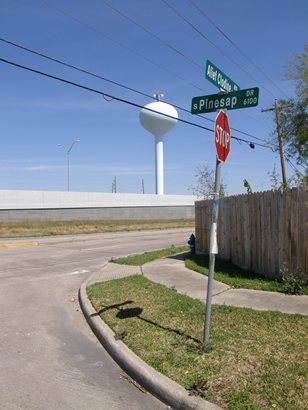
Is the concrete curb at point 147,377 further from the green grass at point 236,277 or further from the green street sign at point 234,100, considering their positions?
the green grass at point 236,277

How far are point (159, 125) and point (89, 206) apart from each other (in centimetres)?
2084

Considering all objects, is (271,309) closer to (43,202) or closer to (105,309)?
(105,309)

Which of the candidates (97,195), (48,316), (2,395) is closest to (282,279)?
Result: (48,316)

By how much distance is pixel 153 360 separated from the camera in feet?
17.0

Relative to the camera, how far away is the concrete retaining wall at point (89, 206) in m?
48.7

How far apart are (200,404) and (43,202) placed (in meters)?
49.2

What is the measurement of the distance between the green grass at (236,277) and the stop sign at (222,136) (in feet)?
13.2

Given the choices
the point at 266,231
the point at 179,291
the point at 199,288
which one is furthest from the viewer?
the point at 266,231

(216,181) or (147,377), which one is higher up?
(216,181)

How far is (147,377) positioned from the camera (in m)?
4.79

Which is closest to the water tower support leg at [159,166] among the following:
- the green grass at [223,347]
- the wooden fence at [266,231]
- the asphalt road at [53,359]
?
the wooden fence at [266,231]

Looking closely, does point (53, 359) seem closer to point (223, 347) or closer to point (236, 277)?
point (223, 347)

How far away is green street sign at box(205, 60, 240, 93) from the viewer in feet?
18.8

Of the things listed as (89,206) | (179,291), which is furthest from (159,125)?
(179,291)
